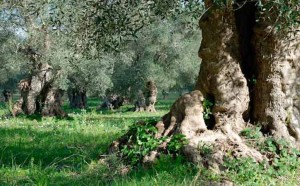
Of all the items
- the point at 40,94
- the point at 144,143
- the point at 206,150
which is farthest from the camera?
the point at 40,94

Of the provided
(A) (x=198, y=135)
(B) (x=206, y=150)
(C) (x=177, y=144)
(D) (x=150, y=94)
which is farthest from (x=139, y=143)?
(D) (x=150, y=94)

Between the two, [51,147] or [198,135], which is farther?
[51,147]

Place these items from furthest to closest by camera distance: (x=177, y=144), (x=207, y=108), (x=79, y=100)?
(x=79, y=100)
(x=207, y=108)
(x=177, y=144)

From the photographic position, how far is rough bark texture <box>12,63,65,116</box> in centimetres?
2430

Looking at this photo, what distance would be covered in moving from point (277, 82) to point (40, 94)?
59.5ft

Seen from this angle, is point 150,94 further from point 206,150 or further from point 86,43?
point 206,150

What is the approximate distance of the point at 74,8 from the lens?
28.0 ft

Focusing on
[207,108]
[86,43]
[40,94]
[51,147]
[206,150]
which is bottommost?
[51,147]

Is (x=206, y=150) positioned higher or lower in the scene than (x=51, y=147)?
higher

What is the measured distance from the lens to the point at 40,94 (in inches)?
967

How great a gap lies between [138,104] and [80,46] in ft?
91.5

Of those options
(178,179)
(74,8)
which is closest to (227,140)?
(178,179)

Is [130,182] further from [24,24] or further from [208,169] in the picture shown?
[24,24]

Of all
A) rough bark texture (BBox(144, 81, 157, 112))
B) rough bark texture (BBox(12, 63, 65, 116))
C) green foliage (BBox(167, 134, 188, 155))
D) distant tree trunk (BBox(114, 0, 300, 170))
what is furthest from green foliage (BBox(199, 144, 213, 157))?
rough bark texture (BBox(144, 81, 157, 112))
